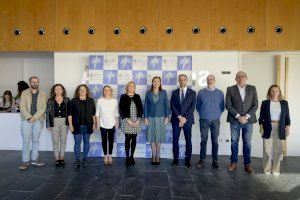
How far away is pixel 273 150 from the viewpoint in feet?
14.7

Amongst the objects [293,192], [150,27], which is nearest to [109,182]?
[293,192]

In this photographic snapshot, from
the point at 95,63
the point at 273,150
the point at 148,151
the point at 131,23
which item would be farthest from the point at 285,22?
the point at 95,63

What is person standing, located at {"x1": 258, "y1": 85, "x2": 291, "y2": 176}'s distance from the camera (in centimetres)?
433

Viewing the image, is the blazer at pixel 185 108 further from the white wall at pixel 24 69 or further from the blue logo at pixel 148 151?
the white wall at pixel 24 69

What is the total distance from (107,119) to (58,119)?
32.1 inches

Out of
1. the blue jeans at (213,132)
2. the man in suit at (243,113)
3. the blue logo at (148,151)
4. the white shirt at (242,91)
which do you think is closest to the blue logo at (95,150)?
the blue logo at (148,151)

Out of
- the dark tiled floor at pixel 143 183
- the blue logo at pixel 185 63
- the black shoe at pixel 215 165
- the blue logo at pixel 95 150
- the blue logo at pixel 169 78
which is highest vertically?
the blue logo at pixel 185 63

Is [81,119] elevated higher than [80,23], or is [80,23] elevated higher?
[80,23]

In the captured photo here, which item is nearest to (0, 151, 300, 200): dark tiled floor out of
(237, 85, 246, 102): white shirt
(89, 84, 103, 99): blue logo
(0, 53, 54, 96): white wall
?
(237, 85, 246, 102): white shirt

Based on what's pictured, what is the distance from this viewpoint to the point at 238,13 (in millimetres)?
5434

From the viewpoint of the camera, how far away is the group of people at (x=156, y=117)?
4.45 metres

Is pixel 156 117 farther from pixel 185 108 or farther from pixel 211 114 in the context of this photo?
pixel 211 114

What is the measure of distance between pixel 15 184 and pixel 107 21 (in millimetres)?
3374

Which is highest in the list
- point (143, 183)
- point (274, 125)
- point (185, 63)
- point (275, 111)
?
point (185, 63)
